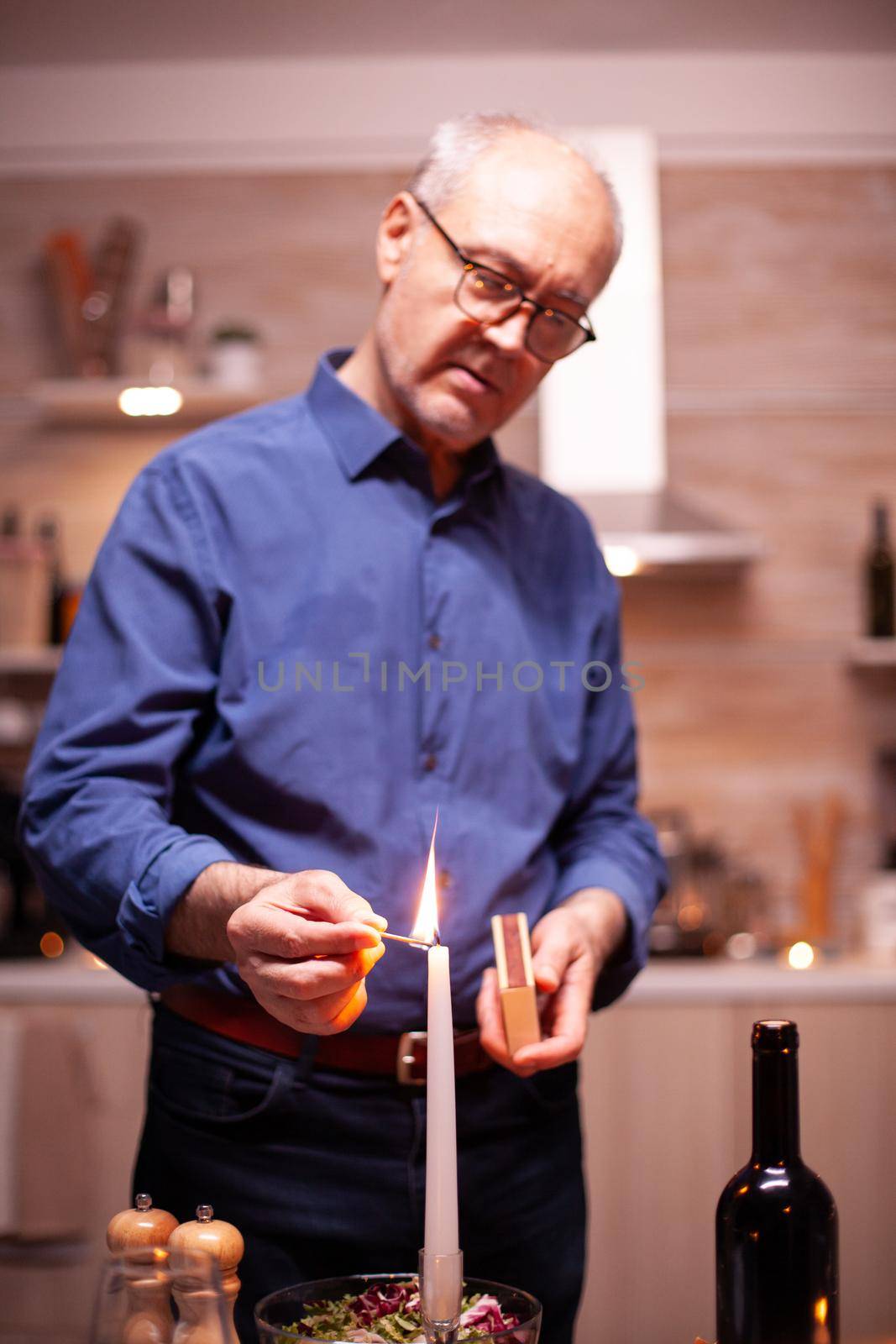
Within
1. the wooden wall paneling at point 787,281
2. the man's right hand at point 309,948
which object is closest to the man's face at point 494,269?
the man's right hand at point 309,948

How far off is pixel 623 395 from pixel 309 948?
2210 millimetres

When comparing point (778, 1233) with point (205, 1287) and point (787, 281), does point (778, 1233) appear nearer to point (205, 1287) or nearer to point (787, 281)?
point (205, 1287)

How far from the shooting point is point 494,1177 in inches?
39.3

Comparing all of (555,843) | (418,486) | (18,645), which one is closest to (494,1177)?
(555,843)

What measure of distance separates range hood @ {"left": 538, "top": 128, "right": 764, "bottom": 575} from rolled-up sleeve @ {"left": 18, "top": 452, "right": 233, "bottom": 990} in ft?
5.49

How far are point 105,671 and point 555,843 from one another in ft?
1.49

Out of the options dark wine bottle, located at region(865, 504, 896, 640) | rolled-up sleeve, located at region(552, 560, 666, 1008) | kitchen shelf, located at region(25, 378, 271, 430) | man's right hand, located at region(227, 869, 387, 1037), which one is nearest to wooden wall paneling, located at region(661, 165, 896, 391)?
dark wine bottle, located at region(865, 504, 896, 640)

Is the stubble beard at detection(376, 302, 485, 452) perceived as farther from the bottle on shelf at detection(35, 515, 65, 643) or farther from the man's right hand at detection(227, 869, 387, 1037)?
the bottle on shelf at detection(35, 515, 65, 643)

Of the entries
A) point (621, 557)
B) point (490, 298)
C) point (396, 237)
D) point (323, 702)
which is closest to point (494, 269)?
point (490, 298)

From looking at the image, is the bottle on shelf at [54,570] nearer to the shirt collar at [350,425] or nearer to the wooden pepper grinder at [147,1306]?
the shirt collar at [350,425]

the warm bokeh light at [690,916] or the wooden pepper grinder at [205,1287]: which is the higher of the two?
the wooden pepper grinder at [205,1287]

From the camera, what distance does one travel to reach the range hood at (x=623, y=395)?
2627 mm

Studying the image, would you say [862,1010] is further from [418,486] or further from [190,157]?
[190,157]

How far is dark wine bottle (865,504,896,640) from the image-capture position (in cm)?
282
